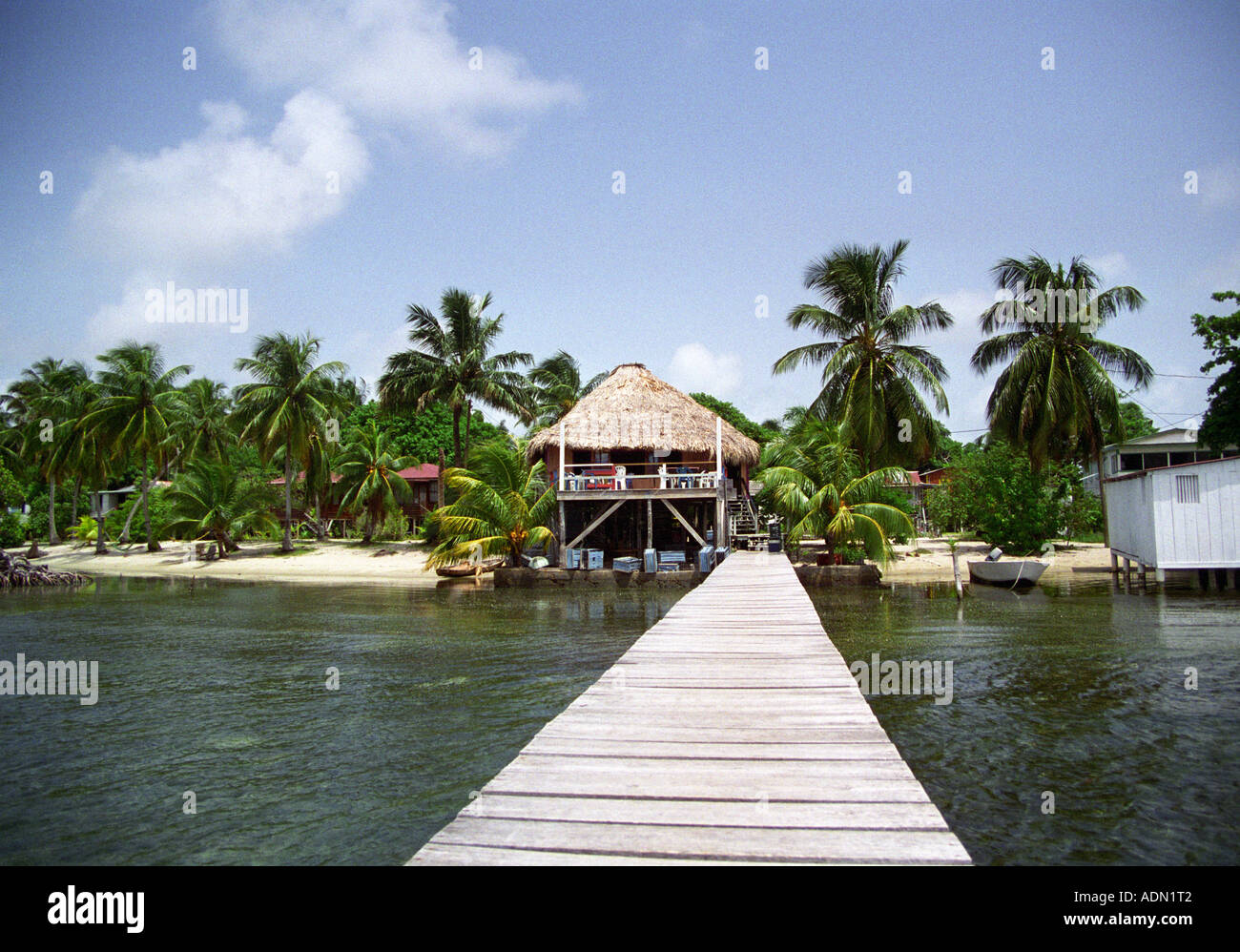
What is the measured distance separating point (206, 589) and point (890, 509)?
1822 centimetres

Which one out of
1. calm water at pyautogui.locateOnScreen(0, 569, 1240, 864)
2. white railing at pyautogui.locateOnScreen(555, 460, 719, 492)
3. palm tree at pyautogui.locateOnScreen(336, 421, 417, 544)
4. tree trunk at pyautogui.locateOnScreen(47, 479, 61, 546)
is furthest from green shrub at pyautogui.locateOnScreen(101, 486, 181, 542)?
calm water at pyautogui.locateOnScreen(0, 569, 1240, 864)

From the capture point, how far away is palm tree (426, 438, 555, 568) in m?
22.2

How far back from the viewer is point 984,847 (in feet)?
16.1

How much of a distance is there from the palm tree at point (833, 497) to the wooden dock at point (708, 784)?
14.2 m

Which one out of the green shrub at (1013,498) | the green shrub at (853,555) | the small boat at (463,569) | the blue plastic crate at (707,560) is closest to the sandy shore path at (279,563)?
the small boat at (463,569)

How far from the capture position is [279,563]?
94.8ft

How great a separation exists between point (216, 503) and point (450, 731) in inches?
1054

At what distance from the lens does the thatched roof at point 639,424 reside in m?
23.4

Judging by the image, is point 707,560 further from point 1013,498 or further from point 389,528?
point 389,528

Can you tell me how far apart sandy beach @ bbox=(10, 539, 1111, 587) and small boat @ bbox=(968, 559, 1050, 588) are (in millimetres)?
1730

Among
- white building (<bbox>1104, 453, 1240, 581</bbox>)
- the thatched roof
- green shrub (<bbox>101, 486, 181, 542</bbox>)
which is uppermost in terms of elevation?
the thatched roof

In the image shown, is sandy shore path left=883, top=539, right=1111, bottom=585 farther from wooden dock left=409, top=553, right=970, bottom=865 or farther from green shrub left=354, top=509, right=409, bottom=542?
green shrub left=354, top=509, right=409, bottom=542

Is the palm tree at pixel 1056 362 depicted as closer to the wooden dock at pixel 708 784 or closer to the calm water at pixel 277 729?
the calm water at pixel 277 729
